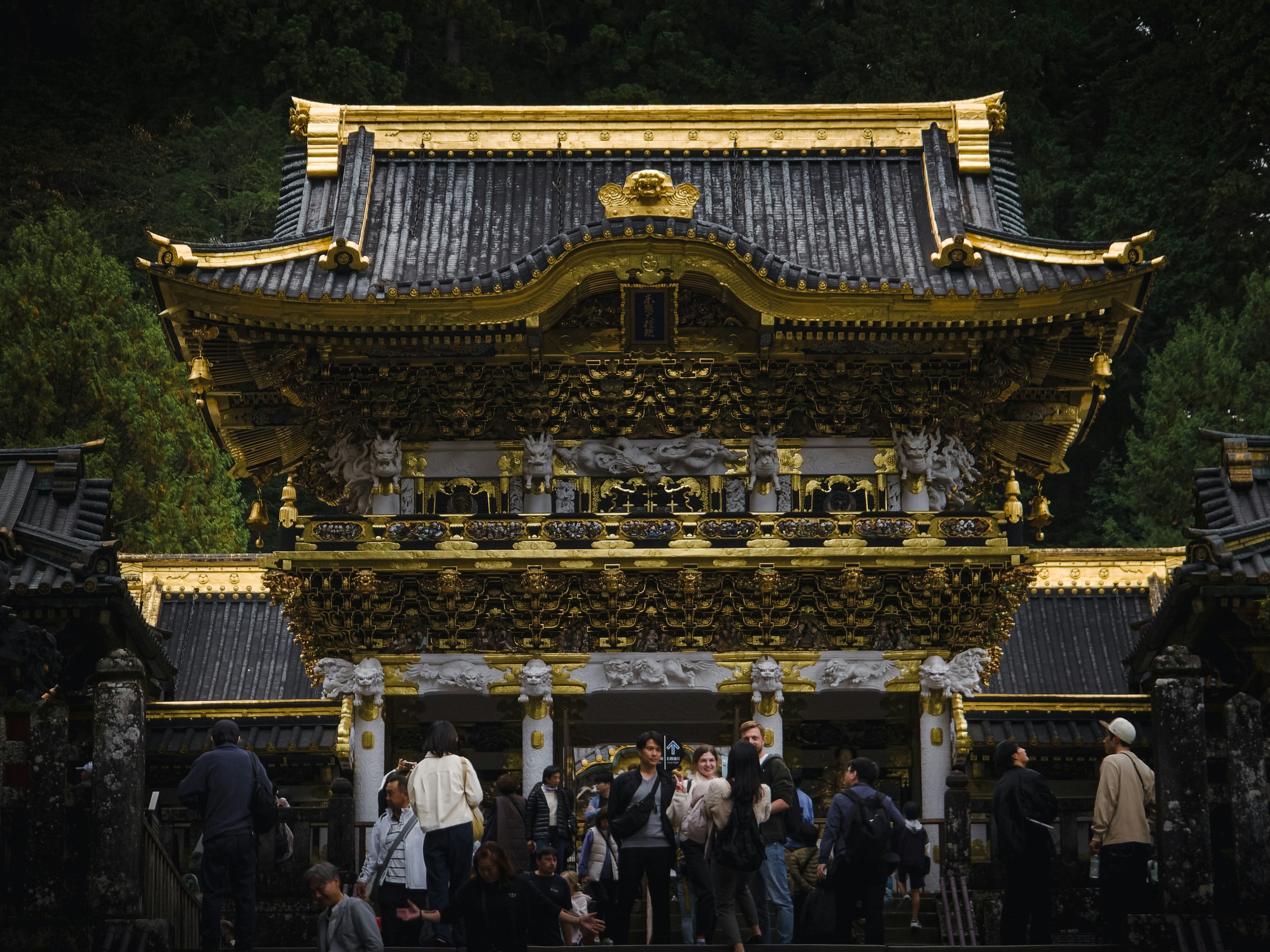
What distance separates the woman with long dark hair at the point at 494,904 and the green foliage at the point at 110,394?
17.8 metres

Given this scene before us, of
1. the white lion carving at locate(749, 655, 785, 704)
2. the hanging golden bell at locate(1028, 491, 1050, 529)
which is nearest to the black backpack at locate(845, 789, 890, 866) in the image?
the white lion carving at locate(749, 655, 785, 704)

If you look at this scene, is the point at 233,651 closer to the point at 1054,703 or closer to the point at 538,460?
the point at 538,460

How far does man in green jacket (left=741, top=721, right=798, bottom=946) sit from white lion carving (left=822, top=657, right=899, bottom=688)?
21.2ft

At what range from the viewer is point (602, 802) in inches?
682

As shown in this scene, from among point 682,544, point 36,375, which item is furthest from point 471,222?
point 36,375

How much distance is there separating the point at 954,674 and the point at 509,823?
8321 millimetres

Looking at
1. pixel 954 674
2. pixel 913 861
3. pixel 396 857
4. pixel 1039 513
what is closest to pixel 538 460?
pixel 954 674

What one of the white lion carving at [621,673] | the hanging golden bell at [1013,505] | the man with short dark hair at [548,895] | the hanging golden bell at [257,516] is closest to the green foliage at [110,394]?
the hanging golden bell at [257,516]

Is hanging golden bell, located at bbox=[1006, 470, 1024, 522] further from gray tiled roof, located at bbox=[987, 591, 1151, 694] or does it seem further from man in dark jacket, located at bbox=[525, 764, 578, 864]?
man in dark jacket, located at bbox=[525, 764, 578, 864]

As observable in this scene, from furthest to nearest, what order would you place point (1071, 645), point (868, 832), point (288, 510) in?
point (1071, 645)
point (288, 510)
point (868, 832)

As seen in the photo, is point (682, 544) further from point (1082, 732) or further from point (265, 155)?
point (265, 155)

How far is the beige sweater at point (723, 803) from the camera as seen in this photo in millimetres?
14859

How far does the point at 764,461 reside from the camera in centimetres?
2323

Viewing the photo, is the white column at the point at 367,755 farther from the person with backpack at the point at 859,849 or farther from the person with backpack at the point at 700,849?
the person with backpack at the point at 859,849
